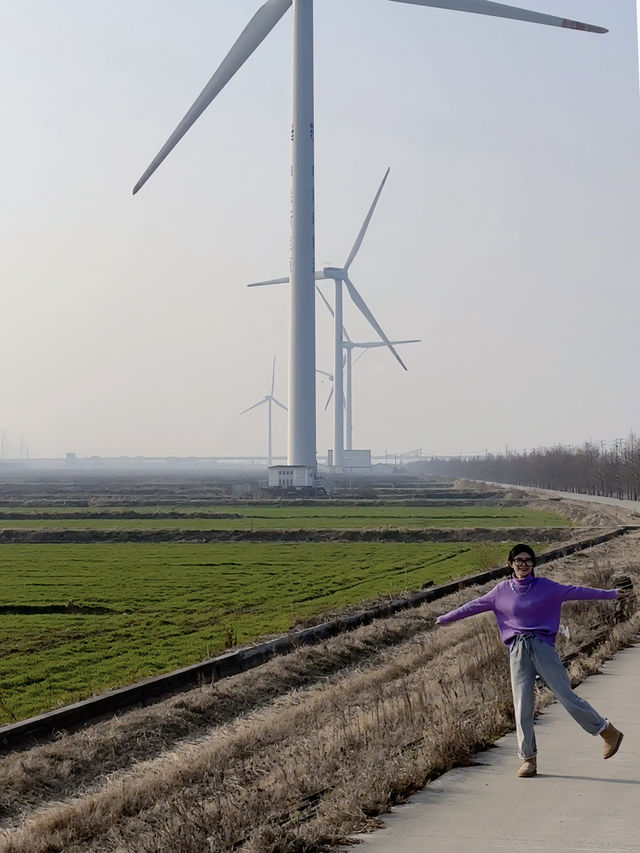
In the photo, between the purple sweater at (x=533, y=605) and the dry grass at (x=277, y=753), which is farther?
the purple sweater at (x=533, y=605)

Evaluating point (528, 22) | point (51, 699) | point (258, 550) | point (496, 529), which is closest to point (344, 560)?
point (258, 550)

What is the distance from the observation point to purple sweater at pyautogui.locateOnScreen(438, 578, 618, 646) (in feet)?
29.5

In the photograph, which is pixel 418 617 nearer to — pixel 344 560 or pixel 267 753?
pixel 267 753

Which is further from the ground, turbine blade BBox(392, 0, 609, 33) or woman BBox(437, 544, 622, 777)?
turbine blade BBox(392, 0, 609, 33)

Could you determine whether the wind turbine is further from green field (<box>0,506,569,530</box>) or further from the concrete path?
the concrete path

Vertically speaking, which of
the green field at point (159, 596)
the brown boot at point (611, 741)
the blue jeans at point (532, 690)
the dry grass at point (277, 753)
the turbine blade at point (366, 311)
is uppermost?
the turbine blade at point (366, 311)

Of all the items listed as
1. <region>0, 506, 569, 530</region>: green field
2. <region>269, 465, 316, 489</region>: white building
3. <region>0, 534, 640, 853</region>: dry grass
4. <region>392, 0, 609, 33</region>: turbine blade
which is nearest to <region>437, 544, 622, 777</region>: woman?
<region>0, 534, 640, 853</region>: dry grass

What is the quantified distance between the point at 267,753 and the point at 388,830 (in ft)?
14.4

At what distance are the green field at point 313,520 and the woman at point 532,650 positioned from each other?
54.3 meters

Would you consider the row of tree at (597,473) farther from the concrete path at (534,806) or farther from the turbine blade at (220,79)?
the concrete path at (534,806)

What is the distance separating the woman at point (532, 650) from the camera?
885 centimetres

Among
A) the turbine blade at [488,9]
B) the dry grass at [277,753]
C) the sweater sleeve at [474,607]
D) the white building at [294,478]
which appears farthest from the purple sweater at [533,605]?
the white building at [294,478]

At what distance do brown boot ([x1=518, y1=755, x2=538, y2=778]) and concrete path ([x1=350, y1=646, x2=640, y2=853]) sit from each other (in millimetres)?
70

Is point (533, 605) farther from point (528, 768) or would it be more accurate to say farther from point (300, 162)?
point (300, 162)
